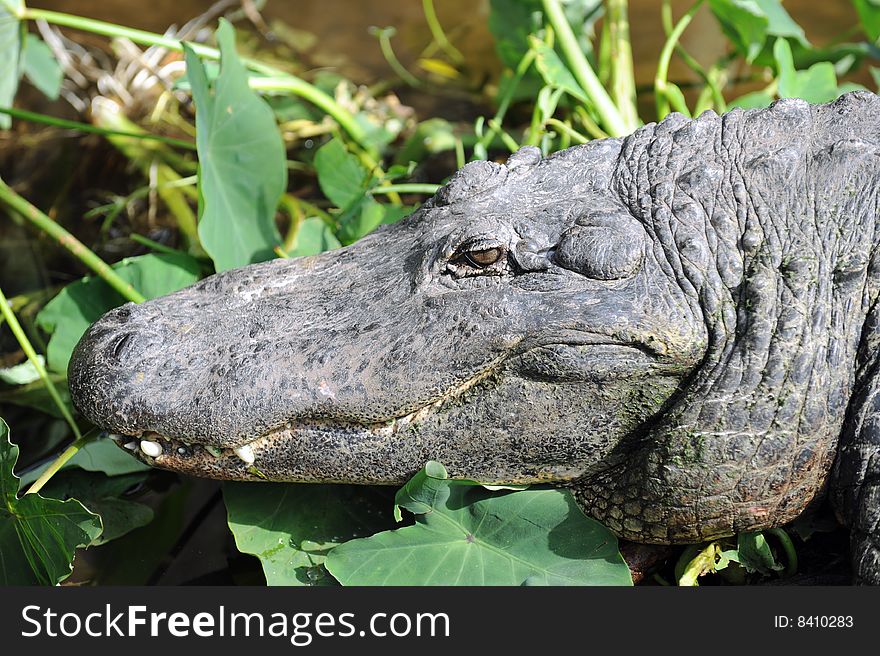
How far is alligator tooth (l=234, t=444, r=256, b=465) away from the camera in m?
2.67

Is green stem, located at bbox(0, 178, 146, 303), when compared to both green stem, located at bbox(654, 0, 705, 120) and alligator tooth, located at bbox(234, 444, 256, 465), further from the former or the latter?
green stem, located at bbox(654, 0, 705, 120)

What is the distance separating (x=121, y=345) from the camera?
2.66 metres

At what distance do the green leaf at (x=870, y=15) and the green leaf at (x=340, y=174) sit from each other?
250 cm

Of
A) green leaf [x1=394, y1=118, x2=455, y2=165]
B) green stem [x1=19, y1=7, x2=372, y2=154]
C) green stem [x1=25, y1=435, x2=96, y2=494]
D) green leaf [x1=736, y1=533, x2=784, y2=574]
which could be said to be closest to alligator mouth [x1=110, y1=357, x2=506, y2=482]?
green stem [x1=25, y1=435, x2=96, y2=494]

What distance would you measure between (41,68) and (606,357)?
153 inches

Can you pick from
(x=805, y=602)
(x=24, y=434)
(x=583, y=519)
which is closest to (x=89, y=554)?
(x=24, y=434)

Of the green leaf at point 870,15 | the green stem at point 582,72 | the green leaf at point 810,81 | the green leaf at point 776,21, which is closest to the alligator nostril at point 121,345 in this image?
the green stem at point 582,72

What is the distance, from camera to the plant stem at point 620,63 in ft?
15.2

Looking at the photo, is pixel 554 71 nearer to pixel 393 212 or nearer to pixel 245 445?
pixel 393 212

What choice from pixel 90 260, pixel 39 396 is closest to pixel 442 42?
pixel 90 260

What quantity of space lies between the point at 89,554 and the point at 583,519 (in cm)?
174

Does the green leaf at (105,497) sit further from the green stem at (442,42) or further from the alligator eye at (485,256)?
the green stem at (442,42)

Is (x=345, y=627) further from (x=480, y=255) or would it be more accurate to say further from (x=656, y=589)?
(x=480, y=255)

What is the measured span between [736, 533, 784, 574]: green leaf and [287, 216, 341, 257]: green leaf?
76.8 inches
